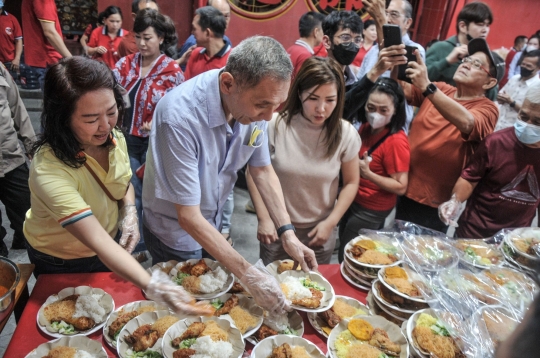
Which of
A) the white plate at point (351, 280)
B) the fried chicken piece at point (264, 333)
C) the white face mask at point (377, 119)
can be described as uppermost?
the white face mask at point (377, 119)

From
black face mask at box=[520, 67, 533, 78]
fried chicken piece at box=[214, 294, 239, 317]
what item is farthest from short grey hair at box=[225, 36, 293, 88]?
black face mask at box=[520, 67, 533, 78]

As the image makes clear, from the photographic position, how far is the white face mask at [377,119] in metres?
2.48

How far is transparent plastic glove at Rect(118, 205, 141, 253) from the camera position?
176 centimetres

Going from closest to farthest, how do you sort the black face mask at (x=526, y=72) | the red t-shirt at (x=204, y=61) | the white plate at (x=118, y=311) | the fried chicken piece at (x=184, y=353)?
the fried chicken piece at (x=184, y=353) → the white plate at (x=118, y=311) → the red t-shirt at (x=204, y=61) → the black face mask at (x=526, y=72)

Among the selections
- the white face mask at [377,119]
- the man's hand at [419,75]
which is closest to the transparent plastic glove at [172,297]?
the white face mask at [377,119]

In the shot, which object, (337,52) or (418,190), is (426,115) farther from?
(337,52)

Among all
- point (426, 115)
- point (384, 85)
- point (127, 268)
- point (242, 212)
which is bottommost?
point (242, 212)

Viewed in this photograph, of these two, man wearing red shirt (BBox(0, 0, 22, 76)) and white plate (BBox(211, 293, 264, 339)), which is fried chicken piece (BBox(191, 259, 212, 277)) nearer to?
white plate (BBox(211, 293, 264, 339))

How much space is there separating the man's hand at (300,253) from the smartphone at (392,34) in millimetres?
1540

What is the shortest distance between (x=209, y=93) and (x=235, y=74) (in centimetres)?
17

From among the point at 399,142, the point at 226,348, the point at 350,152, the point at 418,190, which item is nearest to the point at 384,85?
the point at 399,142

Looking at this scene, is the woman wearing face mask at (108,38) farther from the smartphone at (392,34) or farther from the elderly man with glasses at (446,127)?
the elderly man with glasses at (446,127)

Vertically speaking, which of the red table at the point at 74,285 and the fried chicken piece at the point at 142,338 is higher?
the fried chicken piece at the point at 142,338

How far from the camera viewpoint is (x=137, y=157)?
3.51m
